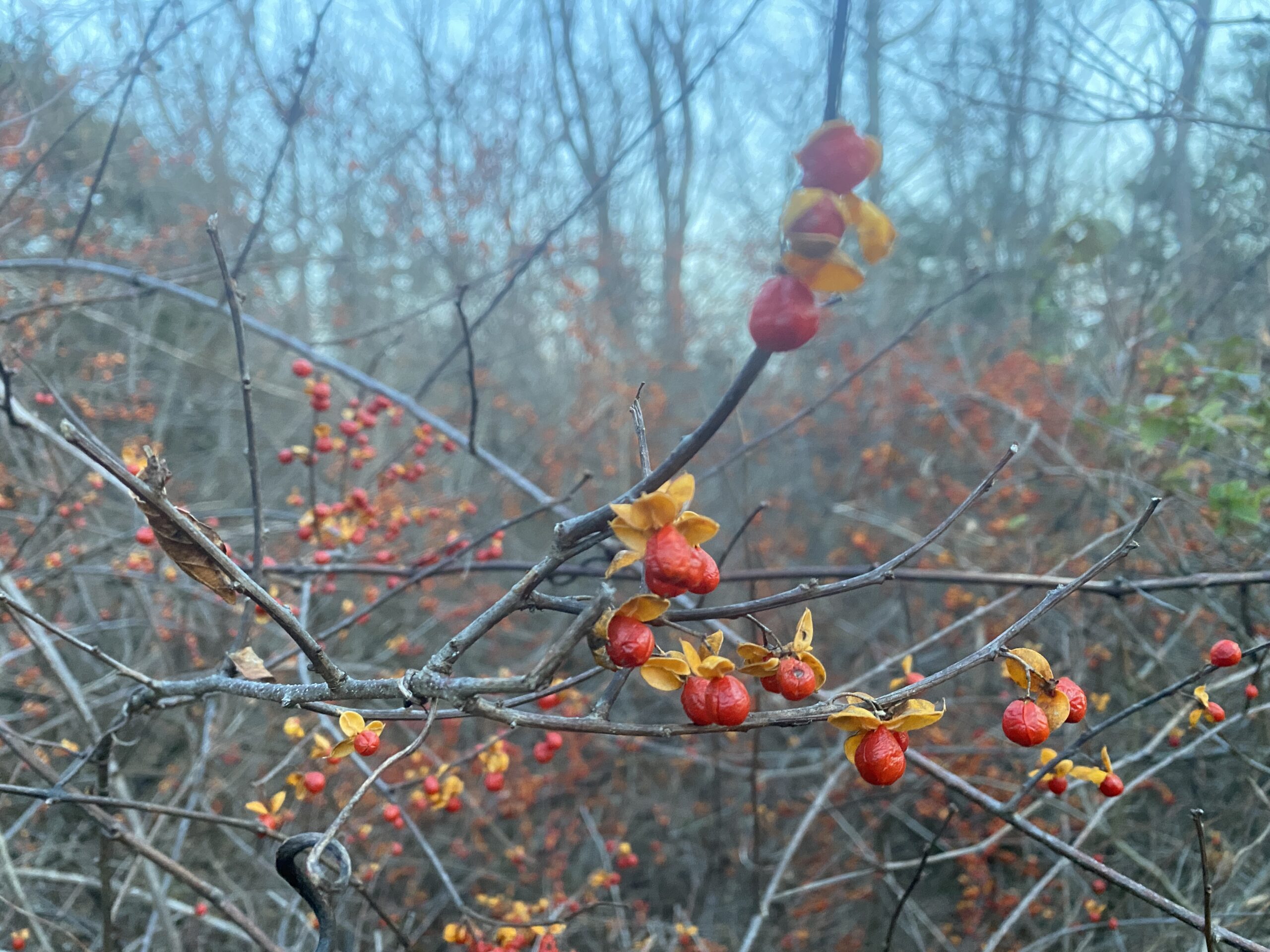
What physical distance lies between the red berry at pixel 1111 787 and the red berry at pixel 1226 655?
27cm

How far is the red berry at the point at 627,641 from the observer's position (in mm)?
679

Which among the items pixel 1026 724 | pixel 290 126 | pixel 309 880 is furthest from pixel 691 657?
pixel 290 126

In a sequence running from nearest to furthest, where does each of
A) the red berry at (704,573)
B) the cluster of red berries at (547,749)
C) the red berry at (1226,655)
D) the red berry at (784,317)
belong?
the red berry at (784,317) → the red berry at (704,573) → the red berry at (1226,655) → the cluster of red berries at (547,749)

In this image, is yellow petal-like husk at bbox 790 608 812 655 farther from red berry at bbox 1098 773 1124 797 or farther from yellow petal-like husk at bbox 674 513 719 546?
red berry at bbox 1098 773 1124 797

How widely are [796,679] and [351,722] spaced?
1.70ft

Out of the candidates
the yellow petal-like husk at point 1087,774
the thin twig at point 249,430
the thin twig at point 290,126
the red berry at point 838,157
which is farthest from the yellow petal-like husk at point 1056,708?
the thin twig at point 290,126

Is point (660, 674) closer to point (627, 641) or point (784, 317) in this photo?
point (627, 641)

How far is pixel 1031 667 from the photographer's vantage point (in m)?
0.89

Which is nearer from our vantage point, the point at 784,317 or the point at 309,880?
the point at 784,317

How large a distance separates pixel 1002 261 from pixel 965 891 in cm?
667

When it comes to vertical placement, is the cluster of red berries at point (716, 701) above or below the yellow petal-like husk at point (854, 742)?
above

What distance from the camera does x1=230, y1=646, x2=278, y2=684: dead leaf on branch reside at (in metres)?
1.05

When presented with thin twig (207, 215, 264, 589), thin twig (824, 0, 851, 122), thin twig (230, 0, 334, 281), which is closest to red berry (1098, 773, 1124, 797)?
thin twig (824, 0, 851, 122)

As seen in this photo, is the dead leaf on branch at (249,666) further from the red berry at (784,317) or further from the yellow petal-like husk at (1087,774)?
the yellow petal-like husk at (1087,774)
